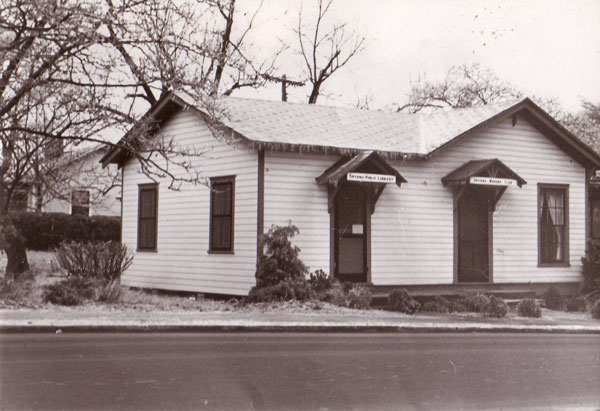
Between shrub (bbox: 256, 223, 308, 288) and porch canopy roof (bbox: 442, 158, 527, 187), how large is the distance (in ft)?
16.0

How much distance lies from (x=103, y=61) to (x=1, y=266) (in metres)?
13.7

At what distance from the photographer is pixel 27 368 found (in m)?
9.40

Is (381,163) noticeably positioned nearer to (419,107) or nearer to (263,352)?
(263,352)

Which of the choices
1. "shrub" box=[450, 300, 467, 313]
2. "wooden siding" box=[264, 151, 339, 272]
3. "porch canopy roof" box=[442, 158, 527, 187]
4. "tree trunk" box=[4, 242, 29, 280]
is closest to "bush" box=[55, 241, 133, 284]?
"tree trunk" box=[4, 242, 29, 280]

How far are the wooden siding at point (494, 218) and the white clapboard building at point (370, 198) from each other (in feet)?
0.10

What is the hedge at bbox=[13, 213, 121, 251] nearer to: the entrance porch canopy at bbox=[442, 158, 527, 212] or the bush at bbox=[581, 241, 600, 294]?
the entrance porch canopy at bbox=[442, 158, 527, 212]

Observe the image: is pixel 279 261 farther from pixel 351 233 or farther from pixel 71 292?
pixel 71 292

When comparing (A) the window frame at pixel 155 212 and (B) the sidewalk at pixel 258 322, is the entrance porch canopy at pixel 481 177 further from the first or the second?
(A) the window frame at pixel 155 212

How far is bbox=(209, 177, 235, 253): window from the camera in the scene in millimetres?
19094

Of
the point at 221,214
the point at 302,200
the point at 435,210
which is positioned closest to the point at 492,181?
the point at 435,210

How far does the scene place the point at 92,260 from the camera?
19.4 meters

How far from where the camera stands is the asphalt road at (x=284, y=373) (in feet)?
27.2

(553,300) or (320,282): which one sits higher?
(320,282)

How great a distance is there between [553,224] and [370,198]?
5794 mm
